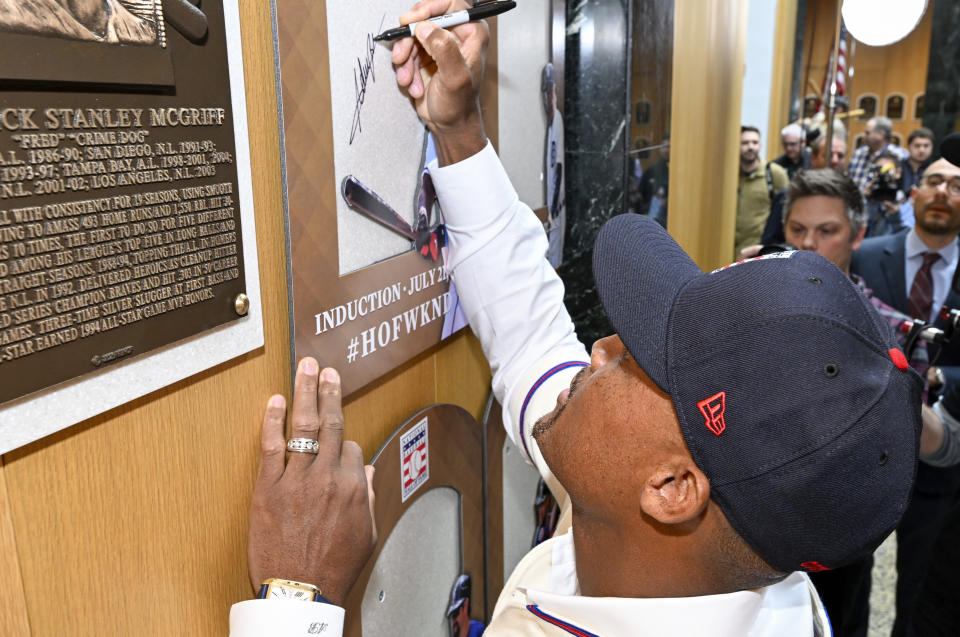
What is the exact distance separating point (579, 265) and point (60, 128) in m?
1.60

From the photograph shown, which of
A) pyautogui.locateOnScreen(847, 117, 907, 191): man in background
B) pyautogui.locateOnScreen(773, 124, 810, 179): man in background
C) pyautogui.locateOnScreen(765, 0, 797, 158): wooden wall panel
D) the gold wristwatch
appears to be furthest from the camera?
pyautogui.locateOnScreen(765, 0, 797, 158): wooden wall panel

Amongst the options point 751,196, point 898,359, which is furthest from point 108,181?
point 751,196

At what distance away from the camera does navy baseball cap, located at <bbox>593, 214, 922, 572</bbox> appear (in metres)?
0.88

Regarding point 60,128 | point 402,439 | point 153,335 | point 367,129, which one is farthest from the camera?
point 402,439

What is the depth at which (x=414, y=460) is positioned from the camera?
1.39 metres

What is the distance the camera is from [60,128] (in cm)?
66

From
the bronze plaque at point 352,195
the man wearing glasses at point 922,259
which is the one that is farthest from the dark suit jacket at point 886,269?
the bronze plaque at point 352,195

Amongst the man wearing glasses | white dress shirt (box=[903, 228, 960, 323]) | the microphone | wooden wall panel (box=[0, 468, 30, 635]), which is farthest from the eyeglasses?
wooden wall panel (box=[0, 468, 30, 635])

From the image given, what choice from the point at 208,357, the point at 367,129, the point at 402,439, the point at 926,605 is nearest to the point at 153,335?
the point at 208,357

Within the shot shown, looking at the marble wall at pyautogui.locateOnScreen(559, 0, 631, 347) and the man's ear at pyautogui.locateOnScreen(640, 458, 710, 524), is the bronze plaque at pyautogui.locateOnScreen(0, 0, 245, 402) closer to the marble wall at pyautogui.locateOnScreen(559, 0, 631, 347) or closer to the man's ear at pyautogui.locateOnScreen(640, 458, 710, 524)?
the man's ear at pyautogui.locateOnScreen(640, 458, 710, 524)

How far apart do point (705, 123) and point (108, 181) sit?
2.91 metres

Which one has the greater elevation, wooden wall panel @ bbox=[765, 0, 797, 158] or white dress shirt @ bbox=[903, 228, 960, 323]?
wooden wall panel @ bbox=[765, 0, 797, 158]

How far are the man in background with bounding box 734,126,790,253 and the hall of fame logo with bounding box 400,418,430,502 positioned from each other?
15.8 feet

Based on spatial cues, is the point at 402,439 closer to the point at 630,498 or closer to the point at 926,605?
the point at 630,498
